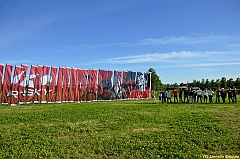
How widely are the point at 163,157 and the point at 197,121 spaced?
18.9ft

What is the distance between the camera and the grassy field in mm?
7820

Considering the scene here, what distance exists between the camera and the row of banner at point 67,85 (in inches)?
877

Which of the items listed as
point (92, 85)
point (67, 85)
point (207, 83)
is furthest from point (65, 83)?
point (207, 83)

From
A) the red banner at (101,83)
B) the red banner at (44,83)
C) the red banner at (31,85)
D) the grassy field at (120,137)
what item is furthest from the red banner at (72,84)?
the grassy field at (120,137)

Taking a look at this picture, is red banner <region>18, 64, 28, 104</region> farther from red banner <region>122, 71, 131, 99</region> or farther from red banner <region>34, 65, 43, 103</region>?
red banner <region>122, 71, 131, 99</region>

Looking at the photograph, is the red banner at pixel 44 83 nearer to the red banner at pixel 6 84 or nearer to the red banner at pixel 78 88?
the red banner at pixel 6 84

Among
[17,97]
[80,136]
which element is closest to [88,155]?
[80,136]

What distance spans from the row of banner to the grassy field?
390 inches

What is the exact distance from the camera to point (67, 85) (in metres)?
26.7

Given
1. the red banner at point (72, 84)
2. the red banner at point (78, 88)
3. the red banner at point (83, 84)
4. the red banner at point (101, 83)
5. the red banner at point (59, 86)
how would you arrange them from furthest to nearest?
the red banner at point (101, 83) < the red banner at point (83, 84) < the red banner at point (78, 88) < the red banner at point (72, 84) < the red banner at point (59, 86)

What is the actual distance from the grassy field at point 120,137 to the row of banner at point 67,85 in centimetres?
991

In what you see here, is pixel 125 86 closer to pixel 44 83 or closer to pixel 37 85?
pixel 44 83

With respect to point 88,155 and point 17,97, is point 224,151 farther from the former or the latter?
point 17,97

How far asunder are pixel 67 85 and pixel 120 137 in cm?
1826
